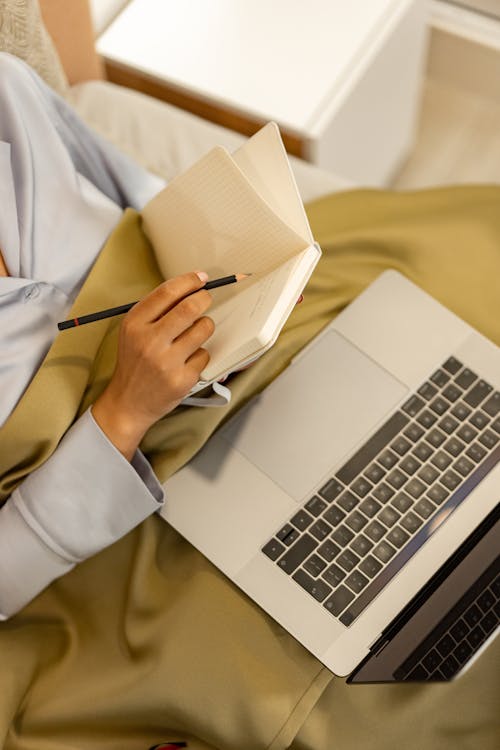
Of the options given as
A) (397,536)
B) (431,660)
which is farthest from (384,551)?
(431,660)

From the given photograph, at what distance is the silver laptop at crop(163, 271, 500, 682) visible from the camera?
2.86 ft

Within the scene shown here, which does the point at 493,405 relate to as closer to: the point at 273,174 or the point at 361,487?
the point at 361,487

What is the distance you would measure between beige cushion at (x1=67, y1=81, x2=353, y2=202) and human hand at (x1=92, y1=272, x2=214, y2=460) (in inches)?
18.6

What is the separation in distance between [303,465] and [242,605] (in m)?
0.16

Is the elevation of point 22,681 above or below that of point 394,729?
below

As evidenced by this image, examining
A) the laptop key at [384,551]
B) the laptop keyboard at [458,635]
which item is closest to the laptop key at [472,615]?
the laptop keyboard at [458,635]

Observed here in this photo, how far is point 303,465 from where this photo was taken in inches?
37.6

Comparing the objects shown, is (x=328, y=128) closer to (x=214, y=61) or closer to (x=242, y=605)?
(x=214, y=61)

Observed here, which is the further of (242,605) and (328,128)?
(328,128)

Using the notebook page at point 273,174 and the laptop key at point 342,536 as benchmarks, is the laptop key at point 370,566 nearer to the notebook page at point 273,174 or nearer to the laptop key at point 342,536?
the laptop key at point 342,536

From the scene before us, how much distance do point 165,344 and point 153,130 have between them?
0.58 meters

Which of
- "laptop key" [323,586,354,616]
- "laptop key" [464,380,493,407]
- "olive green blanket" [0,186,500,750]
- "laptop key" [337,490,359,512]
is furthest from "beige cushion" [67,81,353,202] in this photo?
"laptop key" [323,586,354,616]

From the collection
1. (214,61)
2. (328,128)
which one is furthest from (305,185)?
(214,61)

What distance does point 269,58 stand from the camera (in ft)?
4.25
